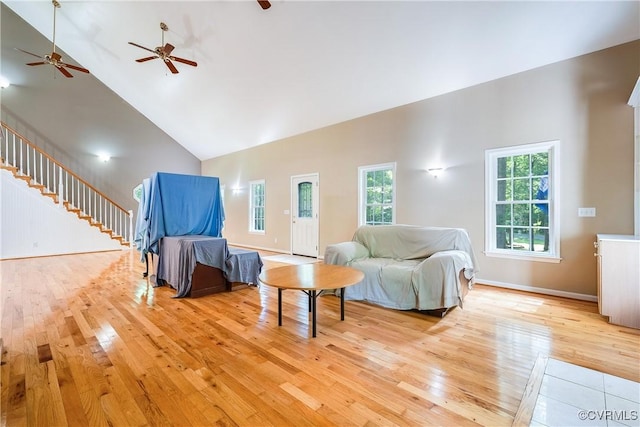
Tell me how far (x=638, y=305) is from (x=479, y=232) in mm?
1788

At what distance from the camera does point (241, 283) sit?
3990mm

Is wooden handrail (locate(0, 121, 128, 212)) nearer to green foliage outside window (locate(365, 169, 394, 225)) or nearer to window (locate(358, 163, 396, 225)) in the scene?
window (locate(358, 163, 396, 225))

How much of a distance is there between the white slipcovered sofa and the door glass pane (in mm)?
2665

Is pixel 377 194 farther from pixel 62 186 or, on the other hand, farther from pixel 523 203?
pixel 62 186

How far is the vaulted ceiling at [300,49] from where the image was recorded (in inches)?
129

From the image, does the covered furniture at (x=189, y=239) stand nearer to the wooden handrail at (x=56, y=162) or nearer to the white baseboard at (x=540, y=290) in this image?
the white baseboard at (x=540, y=290)

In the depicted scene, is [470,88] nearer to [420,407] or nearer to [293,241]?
[420,407]

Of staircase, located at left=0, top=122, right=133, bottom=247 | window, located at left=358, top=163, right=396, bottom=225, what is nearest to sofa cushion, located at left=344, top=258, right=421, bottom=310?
window, located at left=358, top=163, right=396, bottom=225

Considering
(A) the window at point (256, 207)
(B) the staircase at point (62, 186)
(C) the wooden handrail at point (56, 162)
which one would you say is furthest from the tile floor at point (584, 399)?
(C) the wooden handrail at point (56, 162)

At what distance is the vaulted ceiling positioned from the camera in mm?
3270

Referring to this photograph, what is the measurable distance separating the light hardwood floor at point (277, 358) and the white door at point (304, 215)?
10.2ft

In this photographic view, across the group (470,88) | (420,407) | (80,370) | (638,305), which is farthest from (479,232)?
(80,370)

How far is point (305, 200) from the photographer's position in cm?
666

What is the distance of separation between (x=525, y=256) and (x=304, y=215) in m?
4.37
